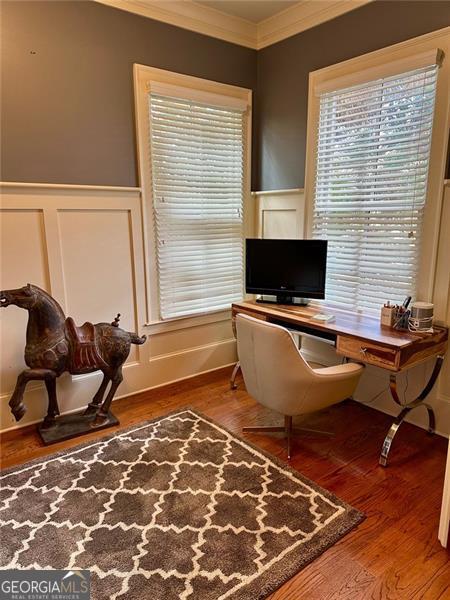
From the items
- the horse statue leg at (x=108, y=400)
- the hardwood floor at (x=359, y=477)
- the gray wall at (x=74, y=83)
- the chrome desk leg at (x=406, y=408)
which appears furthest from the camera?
the horse statue leg at (x=108, y=400)

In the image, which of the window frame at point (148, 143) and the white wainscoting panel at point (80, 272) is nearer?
the white wainscoting panel at point (80, 272)

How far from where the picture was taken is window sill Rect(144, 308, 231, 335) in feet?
10.8

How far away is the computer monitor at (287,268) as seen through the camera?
9.76 feet

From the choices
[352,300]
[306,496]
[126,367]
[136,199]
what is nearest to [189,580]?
[306,496]

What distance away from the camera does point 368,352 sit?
90.9 inches

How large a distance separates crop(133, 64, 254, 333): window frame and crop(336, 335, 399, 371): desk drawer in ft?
4.81

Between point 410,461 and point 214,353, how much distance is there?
6.21ft

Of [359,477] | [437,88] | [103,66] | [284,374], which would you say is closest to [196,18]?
[103,66]

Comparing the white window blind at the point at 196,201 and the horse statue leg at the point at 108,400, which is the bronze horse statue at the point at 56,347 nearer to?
the horse statue leg at the point at 108,400

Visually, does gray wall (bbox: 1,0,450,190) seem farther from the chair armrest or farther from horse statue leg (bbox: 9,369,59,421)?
the chair armrest

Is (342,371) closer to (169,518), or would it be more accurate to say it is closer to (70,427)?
(169,518)

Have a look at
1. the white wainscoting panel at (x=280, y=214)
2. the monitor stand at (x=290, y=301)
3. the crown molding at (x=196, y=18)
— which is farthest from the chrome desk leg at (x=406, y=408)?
the crown molding at (x=196, y=18)

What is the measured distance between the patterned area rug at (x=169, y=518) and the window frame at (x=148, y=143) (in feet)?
3.71

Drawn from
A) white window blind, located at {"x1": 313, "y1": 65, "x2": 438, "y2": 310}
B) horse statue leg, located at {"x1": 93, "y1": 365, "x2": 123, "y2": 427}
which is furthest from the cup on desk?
horse statue leg, located at {"x1": 93, "y1": 365, "x2": 123, "y2": 427}
